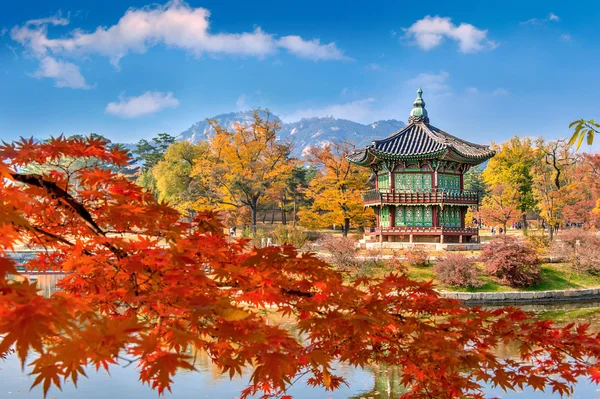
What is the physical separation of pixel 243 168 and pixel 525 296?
1803 cm

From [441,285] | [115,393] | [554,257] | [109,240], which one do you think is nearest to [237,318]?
[109,240]

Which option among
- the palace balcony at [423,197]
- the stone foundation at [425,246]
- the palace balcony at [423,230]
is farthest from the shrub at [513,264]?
the palace balcony at [423,197]

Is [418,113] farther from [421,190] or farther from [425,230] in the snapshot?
[425,230]

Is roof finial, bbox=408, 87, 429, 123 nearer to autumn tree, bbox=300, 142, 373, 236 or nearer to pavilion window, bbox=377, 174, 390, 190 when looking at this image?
pavilion window, bbox=377, 174, 390, 190

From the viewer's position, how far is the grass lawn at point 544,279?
18391 mm

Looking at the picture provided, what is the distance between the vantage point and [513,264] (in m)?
18.3

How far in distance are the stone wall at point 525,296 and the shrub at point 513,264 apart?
69 cm

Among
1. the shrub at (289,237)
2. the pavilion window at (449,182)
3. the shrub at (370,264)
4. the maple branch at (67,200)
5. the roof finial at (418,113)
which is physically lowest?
the shrub at (370,264)

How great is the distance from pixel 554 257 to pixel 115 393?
19.1m

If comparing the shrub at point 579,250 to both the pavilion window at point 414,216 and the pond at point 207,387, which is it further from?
the pond at point 207,387

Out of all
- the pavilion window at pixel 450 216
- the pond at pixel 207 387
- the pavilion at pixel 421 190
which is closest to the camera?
the pond at pixel 207 387

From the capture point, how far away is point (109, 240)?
2672 millimetres

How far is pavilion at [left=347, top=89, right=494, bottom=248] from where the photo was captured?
25484 millimetres

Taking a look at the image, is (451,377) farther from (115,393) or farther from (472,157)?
(472,157)
